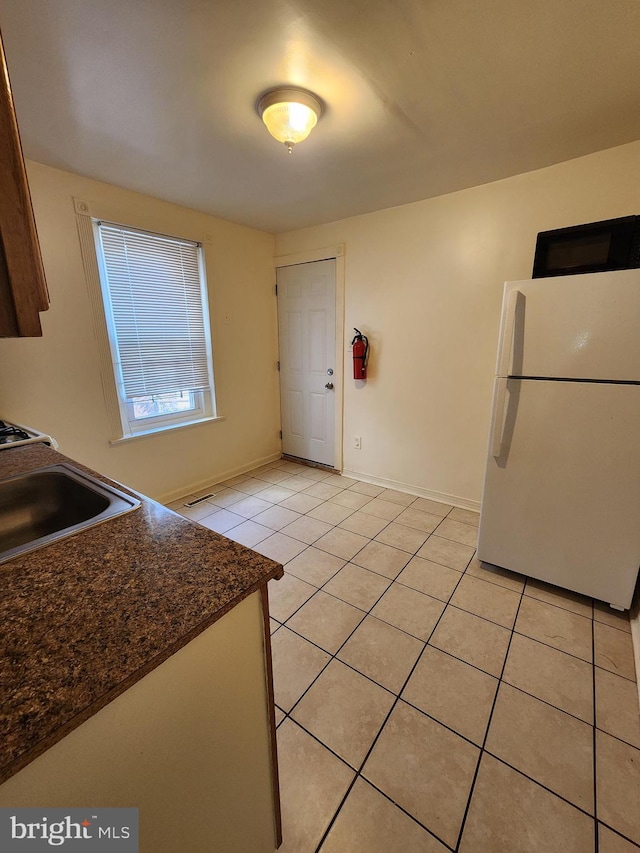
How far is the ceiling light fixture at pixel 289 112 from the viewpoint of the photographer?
4.85 ft

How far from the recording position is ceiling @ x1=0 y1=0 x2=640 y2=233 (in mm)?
1141

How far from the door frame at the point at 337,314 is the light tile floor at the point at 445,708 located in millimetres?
1378

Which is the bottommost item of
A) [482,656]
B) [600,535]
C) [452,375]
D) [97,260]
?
[482,656]

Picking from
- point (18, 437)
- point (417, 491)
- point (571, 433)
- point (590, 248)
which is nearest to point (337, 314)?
point (417, 491)

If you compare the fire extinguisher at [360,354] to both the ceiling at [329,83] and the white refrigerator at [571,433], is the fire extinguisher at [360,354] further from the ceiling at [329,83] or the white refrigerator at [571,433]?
the white refrigerator at [571,433]

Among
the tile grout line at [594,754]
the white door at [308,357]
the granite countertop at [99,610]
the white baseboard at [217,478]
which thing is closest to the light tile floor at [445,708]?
the tile grout line at [594,754]

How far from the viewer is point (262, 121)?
1.65 m

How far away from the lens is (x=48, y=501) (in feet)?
4.23

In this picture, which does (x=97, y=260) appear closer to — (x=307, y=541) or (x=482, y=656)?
(x=307, y=541)

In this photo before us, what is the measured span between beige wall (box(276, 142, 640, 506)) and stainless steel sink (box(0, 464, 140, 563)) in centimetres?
242

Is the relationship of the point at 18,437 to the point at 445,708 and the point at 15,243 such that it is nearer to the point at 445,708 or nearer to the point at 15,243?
the point at 15,243

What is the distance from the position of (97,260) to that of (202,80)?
4.72 ft

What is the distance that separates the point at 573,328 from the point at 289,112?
162 cm

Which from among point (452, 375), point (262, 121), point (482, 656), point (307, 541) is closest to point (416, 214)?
point (452, 375)
